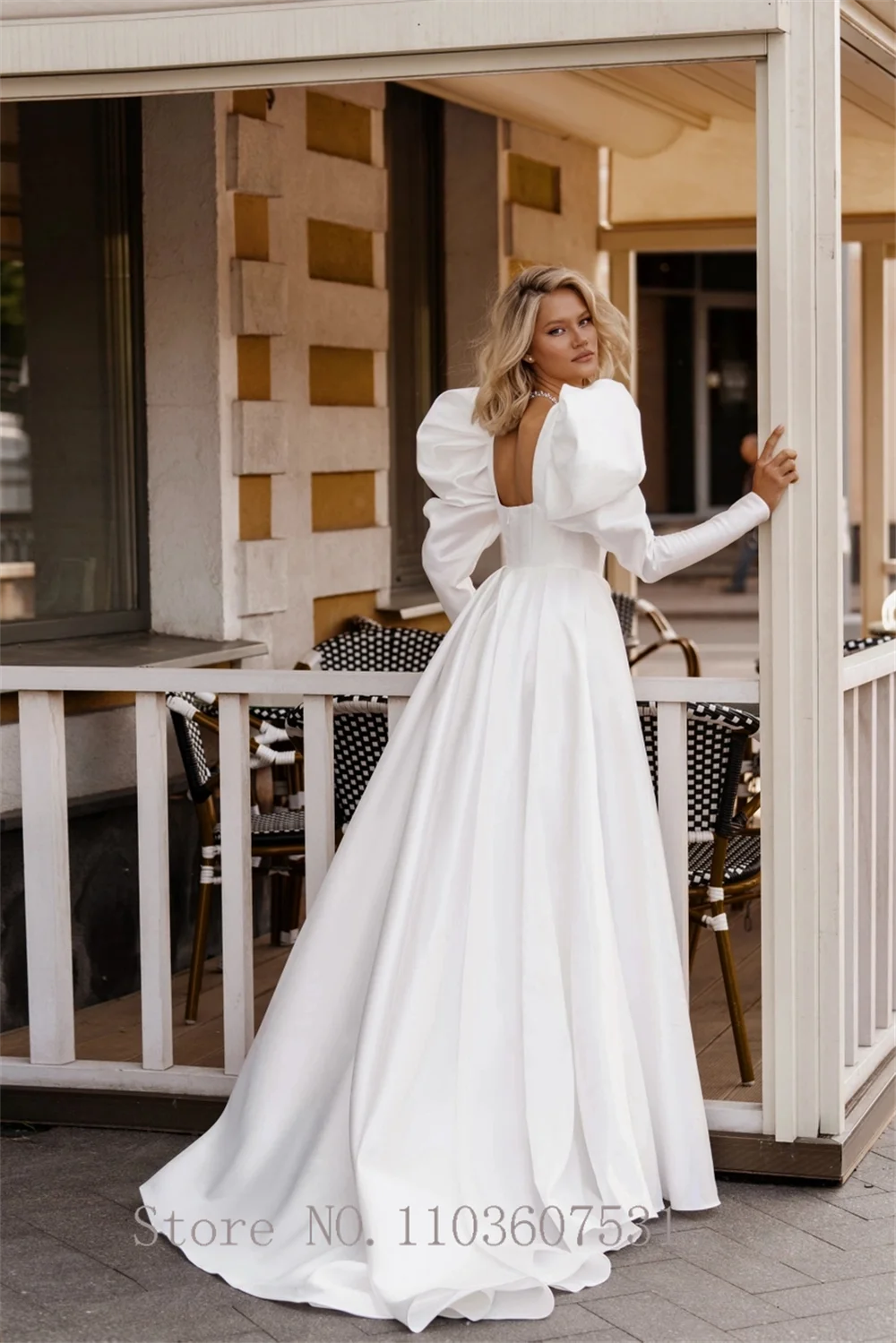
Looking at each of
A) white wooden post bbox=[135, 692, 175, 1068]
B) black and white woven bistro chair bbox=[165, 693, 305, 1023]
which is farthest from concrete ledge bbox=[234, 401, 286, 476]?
white wooden post bbox=[135, 692, 175, 1068]

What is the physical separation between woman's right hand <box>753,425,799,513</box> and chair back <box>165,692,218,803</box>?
1660 mm

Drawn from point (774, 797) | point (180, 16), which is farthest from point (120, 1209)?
point (180, 16)

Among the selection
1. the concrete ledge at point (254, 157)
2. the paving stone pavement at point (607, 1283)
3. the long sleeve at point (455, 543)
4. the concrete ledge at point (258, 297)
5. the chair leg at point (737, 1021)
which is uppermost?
the concrete ledge at point (254, 157)

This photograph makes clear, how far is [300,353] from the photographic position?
5984mm

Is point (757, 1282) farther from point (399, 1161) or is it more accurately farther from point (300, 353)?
point (300, 353)

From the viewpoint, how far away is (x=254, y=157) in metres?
5.66

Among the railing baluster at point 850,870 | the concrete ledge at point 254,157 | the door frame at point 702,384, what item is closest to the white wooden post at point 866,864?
the railing baluster at point 850,870

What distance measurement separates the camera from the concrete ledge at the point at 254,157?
5559mm

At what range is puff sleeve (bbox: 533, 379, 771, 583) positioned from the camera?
11.4 ft

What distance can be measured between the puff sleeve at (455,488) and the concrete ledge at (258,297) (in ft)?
6.13

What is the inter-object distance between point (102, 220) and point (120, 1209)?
3.03 metres

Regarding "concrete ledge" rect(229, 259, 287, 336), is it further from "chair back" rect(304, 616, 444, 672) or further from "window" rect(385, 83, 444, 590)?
"window" rect(385, 83, 444, 590)

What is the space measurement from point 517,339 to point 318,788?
1.06m

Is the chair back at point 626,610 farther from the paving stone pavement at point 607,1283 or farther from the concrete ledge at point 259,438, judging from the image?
the paving stone pavement at point 607,1283
